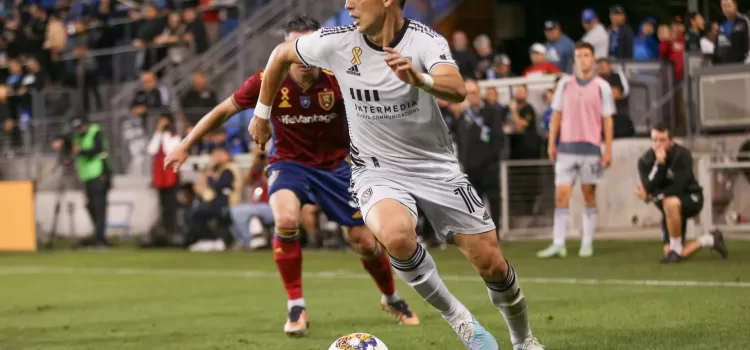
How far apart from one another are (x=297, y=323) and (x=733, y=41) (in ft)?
33.0

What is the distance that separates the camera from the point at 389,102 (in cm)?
627

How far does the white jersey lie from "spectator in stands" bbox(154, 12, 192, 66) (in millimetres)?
18413

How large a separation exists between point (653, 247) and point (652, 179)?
2530mm

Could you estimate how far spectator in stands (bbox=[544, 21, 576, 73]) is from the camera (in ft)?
63.0

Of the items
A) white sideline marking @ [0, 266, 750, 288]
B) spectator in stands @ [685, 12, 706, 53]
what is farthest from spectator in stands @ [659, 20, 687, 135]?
white sideline marking @ [0, 266, 750, 288]

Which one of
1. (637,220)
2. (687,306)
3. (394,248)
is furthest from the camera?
(637,220)

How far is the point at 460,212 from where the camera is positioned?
20.5 ft

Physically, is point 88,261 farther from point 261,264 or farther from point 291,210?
point 291,210

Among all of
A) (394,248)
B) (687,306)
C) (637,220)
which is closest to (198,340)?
(394,248)

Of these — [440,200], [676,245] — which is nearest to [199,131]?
[440,200]

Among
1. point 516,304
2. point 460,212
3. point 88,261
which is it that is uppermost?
point 460,212

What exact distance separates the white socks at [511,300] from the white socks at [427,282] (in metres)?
0.19

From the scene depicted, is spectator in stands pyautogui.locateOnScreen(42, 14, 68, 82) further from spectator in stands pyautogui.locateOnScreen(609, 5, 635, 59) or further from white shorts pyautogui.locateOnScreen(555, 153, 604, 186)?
white shorts pyautogui.locateOnScreen(555, 153, 604, 186)

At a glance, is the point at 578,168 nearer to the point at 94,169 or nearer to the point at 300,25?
the point at 300,25
